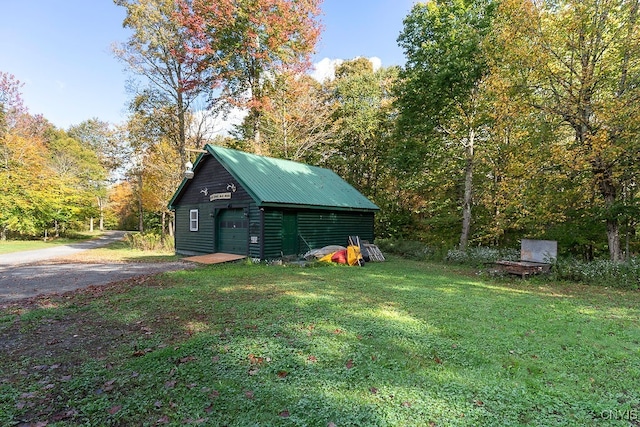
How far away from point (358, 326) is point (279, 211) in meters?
8.44

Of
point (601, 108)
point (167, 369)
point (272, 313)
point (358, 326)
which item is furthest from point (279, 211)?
point (601, 108)

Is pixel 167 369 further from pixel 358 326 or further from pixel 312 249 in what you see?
pixel 312 249

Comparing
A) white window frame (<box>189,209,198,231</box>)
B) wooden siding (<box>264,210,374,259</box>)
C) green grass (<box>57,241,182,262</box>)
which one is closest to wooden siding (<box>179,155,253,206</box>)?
white window frame (<box>189,209,198,231</box>)

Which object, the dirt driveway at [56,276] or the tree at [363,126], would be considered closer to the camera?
the dirt driveway at [56,276]

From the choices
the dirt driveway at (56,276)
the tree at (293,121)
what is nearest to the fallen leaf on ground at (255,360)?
the dirt driveway at (56,276)

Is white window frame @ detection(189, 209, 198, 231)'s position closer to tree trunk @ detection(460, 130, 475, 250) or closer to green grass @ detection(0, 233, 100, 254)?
green grass @ detection(0, 233, 100, 254)

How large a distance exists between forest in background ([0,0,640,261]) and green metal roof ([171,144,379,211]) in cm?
354

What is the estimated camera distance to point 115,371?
136 inches

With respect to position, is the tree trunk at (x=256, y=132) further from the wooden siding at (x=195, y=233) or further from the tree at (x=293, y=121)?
the wooden siding at (x=195, y=233)

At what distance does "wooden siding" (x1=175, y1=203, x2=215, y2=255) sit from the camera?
47.7 ft

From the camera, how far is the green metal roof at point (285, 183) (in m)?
12.5

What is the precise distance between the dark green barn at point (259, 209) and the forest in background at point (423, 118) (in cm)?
457

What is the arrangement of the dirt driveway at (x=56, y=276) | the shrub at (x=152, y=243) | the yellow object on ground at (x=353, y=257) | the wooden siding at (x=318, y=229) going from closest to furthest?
1. the dirt driveway at (x=56, y=276)
2. the yellow object on ground at (x=353, y=257)
3. the wooden siding at (x=318, y=229)
4. the shrub at (x=152, y=243)

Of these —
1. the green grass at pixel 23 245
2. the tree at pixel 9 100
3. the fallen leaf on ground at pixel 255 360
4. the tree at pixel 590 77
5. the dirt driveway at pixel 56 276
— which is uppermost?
the tree at pixel 9 100
